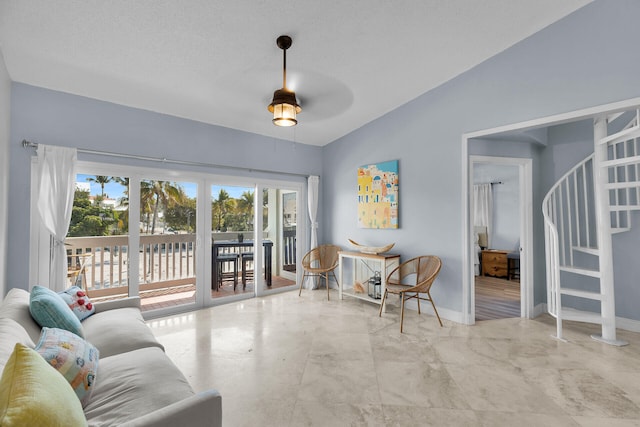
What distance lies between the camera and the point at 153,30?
2.33 m

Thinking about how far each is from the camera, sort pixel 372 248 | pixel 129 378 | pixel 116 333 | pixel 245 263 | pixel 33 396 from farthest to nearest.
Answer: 1. pixel 245 263
2. pixel 372 248
3. pixel 116 333
4. pixel 129 378
5. pixel 33 396

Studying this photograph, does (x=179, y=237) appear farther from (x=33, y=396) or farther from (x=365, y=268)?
(x=33, y=396)

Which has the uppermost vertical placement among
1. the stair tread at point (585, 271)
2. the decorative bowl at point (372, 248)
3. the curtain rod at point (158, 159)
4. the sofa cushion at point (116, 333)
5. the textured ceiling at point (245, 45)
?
the textured ceiling at point (245, 45)

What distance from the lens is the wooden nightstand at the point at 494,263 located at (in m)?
5.84

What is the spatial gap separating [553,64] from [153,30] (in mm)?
3569

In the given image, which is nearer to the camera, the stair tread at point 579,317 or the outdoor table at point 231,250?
the stair tread at point 579,317

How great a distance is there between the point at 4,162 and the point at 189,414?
2.93m

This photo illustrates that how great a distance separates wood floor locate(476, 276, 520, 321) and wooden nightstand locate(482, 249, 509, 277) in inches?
5.3

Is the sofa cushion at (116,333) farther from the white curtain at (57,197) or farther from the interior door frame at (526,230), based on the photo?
the interior door frame at (526,230)

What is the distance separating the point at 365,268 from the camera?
179 inches

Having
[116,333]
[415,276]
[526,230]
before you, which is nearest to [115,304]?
[116,333]

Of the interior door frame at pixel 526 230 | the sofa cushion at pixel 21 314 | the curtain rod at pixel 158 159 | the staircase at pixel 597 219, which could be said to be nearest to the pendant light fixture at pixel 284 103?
the curtain rod at pixel 158 159

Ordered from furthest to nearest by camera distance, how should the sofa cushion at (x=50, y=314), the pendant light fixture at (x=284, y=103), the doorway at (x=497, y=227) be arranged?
the doorway at (x=497, y=227)
the pendant light fixture at (x=284, y=103)
the sofa cushion at (x=50, y=314)

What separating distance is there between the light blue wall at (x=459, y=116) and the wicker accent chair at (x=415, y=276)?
0.56 ft
